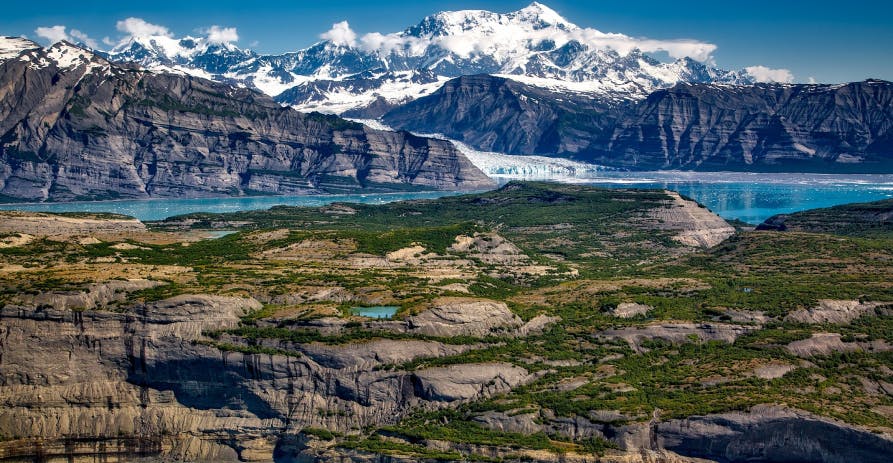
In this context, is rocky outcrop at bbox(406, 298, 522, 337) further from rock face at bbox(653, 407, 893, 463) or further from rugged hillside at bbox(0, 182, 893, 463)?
rock face at bbox(653, 407, 893, 463)

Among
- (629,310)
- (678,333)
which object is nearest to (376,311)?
(629,310)

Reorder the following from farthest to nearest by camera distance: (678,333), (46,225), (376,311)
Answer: (46,225)
(376,311)
(678,333)

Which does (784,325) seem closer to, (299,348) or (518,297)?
(518,297)

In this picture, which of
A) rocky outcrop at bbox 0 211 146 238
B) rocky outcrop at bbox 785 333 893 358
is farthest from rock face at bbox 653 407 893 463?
Answer: rocky outcrop at bbox 0 211 146 238

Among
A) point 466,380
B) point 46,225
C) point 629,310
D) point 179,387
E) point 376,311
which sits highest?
point 376,311

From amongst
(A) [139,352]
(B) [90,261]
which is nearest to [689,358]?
(A) [139,352]

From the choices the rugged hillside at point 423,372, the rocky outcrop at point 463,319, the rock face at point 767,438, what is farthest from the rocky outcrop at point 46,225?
the rock face at point 767,438

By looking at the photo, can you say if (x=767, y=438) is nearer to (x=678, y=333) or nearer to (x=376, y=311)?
(x=678, y=333)
